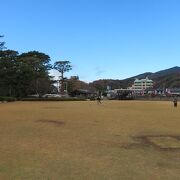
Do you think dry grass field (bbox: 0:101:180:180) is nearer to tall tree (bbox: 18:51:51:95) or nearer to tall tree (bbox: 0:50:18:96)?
tall tree (bbox: 0:50:18:96)

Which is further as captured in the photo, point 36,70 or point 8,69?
point 36,70

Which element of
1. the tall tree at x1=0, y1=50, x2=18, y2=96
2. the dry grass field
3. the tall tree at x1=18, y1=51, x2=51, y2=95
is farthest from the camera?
the tall tree at x1=18, y1=51, x2=51, y2=95

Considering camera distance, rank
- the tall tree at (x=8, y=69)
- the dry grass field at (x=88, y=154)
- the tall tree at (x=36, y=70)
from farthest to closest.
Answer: the tall tree at (x=36, y=70) < the tall tree at (x=8, y=69) < the dry grass field at (x=88, y=154)

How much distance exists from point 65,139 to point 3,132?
3.35 m

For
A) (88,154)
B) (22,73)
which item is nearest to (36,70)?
(22,73)

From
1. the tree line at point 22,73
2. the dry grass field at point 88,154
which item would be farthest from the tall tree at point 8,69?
the dry grass field at point 88,154

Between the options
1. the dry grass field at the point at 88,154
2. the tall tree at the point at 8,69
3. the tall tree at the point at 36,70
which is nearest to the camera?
the dry grass field at the point at 88,154

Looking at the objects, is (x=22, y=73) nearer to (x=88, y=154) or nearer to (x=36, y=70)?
(x=36, y=70)

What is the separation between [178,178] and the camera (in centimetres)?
887

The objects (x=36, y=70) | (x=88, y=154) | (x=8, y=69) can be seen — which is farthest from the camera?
(x=36, y=70)

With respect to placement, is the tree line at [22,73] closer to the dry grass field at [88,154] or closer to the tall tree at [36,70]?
the tall tree at [36,70]

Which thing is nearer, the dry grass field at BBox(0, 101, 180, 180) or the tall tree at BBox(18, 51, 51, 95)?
the dry grass field at BBox(0, 101, 180, 180)

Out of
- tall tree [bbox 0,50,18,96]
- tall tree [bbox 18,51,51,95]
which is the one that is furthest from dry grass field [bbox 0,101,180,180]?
tall tree [bbox 18,51,51,95]

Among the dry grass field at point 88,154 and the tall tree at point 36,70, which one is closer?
the dry grass field at point 88,154
